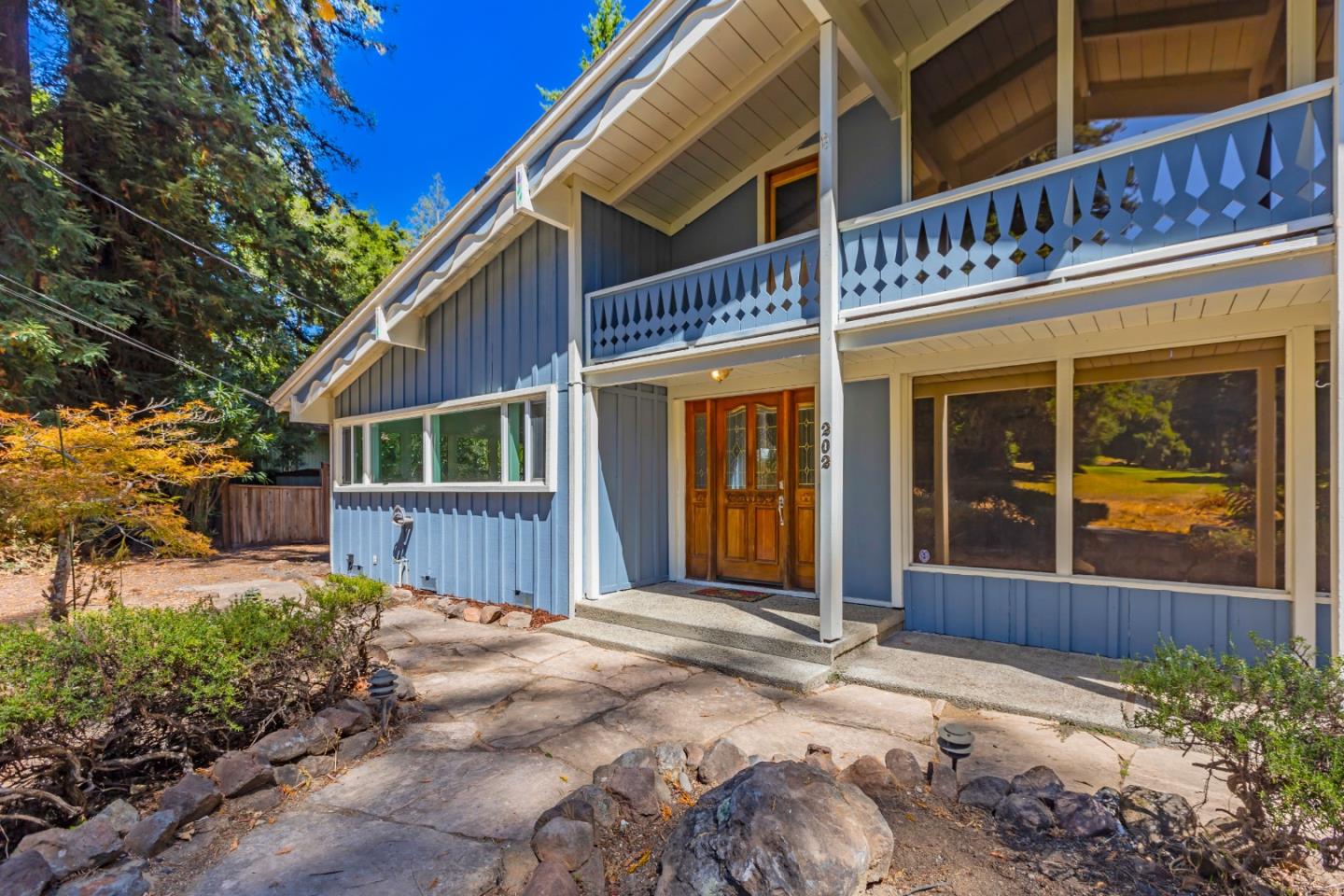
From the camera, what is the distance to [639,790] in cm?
252

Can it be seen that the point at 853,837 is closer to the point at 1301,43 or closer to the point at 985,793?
the point at 985,793

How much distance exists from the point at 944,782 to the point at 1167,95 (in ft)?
16.2

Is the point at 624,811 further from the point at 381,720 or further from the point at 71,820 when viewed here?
the point at 71,820

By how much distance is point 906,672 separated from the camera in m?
4.31

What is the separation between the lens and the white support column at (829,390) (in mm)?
4402

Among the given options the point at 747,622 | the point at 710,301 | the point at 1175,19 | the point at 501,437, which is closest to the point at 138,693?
the point at 747,622

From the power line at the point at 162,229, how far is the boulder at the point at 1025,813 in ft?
39.1

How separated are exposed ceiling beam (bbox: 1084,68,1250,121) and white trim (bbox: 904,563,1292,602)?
3.29 m

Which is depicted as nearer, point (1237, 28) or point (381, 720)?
point (381, 720)

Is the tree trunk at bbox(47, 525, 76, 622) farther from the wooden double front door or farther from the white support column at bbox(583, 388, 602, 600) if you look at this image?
the wooden double front door

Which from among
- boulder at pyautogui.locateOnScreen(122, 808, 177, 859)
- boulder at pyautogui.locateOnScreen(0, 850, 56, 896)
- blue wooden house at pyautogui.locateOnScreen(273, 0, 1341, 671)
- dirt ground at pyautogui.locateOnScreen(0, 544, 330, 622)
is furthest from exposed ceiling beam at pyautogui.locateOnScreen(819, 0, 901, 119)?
dirt ground at pyautogui.locateOnScreen(0, 544, 330, 622)

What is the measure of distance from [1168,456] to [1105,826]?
3167 mm

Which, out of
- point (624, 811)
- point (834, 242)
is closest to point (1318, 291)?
point (834, 242)

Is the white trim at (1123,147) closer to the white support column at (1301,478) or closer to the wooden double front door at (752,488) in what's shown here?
the white support column at (1301,478)
